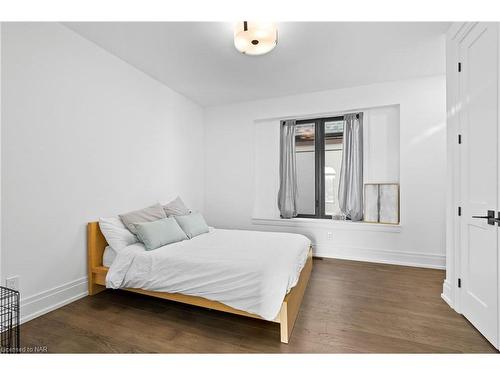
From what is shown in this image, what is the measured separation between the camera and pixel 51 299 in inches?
90.7

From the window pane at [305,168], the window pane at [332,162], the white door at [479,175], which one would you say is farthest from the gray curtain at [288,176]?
the white door at [479,175]

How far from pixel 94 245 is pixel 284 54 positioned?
118 inches

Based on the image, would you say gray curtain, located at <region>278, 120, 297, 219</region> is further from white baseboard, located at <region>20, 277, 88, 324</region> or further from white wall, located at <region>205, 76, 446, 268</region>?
white baseboard, located at <region>20, 277, 88, 324</region>

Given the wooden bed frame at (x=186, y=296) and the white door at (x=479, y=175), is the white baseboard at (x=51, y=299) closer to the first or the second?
the wooden bed frame at (x=186, y=296)

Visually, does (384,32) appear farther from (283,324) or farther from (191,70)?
(283,324)

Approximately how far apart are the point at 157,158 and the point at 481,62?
3.64m

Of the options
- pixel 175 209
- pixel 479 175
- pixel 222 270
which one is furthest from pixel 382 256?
pixel 175 209

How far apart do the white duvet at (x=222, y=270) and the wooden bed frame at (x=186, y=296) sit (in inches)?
2.8

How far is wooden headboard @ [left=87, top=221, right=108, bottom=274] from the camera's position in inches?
103

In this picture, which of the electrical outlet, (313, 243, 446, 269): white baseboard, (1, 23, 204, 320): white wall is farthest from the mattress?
(313, 243, 446, 269): white baseboard

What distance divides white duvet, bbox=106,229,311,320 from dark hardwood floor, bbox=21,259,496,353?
0.24 m

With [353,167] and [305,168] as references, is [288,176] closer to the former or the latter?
[305,168]

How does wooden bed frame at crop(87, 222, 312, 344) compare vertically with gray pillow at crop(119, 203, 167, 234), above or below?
below
